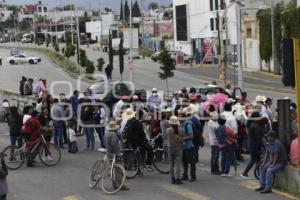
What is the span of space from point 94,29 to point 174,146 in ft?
500

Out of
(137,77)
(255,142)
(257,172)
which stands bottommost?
(257,172)

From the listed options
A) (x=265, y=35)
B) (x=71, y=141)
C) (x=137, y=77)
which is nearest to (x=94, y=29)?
(x=137, y=77)

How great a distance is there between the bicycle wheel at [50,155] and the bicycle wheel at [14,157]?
534 millimetres

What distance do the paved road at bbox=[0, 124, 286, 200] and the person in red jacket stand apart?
0.30 meters

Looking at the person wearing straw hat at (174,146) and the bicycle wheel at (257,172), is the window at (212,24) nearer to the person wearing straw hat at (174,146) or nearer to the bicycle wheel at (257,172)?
the bicycle wheel at (257,172)

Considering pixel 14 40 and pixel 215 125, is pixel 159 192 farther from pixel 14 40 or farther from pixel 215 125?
pixel 14 40

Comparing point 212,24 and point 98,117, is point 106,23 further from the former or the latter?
point 98,117

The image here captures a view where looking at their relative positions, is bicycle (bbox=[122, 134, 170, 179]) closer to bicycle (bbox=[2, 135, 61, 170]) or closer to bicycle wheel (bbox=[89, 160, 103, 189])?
bicycle wheel (bbox=[89, 160, 103, 189])

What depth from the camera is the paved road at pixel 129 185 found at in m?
14.0

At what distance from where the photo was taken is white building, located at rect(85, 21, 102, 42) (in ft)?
536

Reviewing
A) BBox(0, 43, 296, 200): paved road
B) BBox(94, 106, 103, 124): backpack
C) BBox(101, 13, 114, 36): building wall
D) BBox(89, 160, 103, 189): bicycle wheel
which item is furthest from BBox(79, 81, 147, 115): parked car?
BBox(101, 13, 114, 36): building wall

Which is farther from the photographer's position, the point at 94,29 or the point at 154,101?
the point at 94,29

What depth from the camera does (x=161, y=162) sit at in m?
16.9

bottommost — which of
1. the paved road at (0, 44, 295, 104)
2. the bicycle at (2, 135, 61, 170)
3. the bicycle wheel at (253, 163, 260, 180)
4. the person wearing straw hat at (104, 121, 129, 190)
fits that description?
the bicycle wheel at (253, 163, 260, 180)
